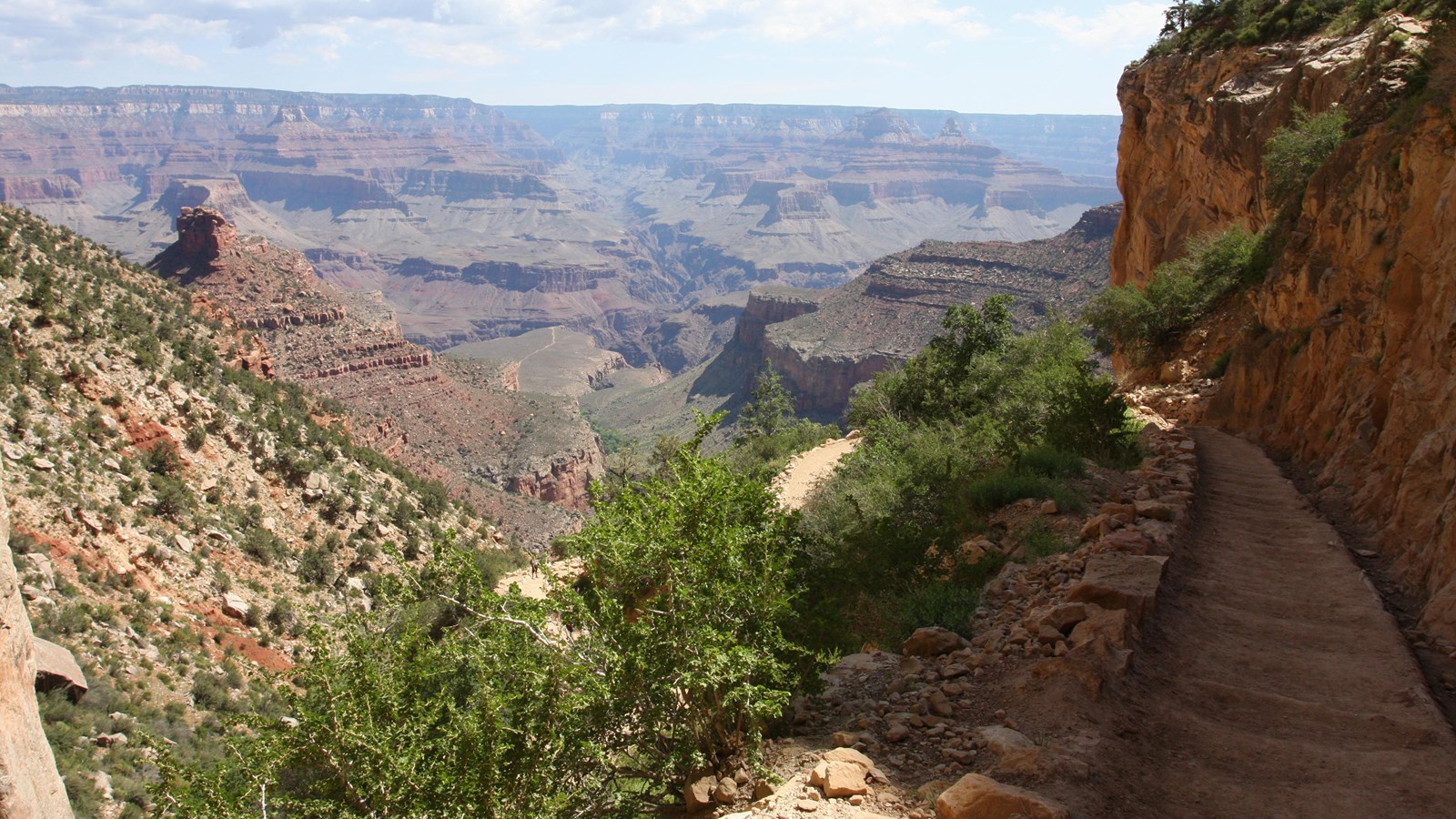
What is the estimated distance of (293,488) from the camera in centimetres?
2845

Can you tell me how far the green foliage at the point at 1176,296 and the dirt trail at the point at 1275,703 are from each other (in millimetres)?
15220

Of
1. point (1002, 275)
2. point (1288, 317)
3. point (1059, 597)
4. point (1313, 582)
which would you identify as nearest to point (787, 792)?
point (1059, 597)

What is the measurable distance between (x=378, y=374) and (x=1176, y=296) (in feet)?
172

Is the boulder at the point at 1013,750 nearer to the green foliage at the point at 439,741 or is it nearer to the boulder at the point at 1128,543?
the green foliage at the point at 439,741

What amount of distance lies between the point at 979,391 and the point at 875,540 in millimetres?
15160

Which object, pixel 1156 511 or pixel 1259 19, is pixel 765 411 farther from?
pixel 1156 511

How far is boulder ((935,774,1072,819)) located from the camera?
578 centimetres

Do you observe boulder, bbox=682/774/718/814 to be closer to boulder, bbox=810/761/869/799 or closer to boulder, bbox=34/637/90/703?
boulder, bbox=810/761/869/799

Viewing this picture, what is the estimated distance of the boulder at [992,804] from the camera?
5.78 metres

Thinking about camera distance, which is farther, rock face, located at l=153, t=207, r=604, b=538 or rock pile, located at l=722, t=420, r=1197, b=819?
rock face, located at l=153, t=207, r=604, b=538

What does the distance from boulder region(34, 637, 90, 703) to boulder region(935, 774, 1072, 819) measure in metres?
15.0

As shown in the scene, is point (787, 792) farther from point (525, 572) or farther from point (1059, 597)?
point (525, 572)

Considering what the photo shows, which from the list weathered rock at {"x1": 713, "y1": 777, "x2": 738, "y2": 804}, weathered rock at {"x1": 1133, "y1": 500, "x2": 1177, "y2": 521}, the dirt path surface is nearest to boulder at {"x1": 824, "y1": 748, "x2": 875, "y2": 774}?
weathered rock at {"x1": 713, "y1": 777, "x2": 738, "y2": 804}

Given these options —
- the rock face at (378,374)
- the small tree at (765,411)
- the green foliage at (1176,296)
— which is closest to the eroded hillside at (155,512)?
the small tree at (765,411)
